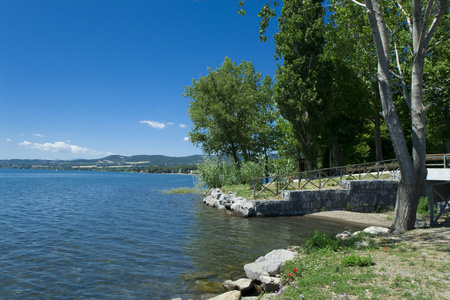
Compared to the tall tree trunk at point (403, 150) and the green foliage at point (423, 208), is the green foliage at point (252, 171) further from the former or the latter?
the tall tree trunk at point (403, 150)

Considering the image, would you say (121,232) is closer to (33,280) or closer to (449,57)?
(33,280)

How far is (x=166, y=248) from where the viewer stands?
10.9 metres

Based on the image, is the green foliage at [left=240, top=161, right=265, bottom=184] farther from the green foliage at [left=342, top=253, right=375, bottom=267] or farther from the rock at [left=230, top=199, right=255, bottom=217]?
the green foliage at [left=342, top=253, right=375, bottom=267]

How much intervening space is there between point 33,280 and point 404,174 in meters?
11.1

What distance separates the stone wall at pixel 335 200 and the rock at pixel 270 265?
32.4 ft

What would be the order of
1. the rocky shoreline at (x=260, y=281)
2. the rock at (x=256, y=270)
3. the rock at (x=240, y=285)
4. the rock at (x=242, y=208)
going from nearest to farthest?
the rocky shoreline at (x=260, y=281) < the rock at (x=240, y=285) < the rock at (x=256, y=270) < the rock at (x=242, y=208)

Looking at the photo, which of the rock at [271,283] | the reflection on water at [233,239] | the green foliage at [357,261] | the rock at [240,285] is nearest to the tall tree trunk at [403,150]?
the reflection on water at [233,239]

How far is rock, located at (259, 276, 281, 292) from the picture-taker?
639 cm

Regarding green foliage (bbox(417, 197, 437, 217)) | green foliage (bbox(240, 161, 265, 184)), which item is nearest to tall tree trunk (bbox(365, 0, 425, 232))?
green foliage (bbox(417, 197, 437, 217))

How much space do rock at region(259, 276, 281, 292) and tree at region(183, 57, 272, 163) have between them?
945 inches

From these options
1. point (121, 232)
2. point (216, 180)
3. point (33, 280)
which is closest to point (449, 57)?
point (216, 180)

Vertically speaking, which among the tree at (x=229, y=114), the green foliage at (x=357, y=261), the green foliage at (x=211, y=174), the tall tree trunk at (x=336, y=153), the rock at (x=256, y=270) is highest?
the tree at (x=229, y=114)

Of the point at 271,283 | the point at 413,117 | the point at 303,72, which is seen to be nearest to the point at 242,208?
the point at 413,117

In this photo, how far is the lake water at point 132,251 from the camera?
743 cm
